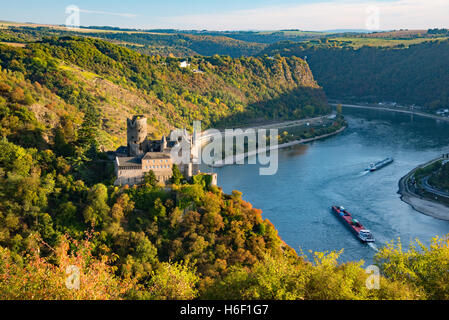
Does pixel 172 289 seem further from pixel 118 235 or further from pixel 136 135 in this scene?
pixel 136 135

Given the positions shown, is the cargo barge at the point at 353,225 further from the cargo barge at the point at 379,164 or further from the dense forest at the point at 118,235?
the cargo barge at the point at 379,164

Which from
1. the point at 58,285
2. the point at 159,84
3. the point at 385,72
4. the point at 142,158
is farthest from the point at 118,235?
the point at 385,72

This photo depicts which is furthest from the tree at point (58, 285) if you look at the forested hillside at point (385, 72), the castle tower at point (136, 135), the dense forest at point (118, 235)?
the forested hillside at point (385, 72)

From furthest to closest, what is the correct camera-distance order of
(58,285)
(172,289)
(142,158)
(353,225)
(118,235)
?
1. (353,225)
2. (142,158)
3. (118,235)
4. (172,289)
5. (58,285)

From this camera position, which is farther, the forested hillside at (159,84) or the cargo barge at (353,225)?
the forested hillside at (159,84)
